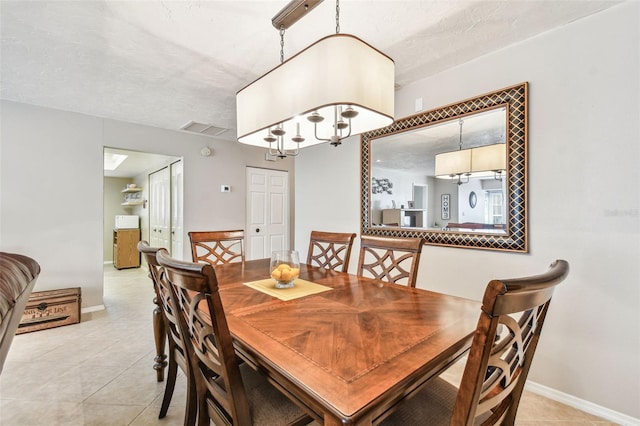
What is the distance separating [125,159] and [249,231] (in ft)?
8.68

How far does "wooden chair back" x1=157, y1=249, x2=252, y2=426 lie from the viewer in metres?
0.81

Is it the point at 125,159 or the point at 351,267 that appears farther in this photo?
the point at 125,159

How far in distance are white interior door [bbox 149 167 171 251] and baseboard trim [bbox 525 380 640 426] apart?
16.1 ft

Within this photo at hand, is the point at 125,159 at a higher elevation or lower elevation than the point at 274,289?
higher

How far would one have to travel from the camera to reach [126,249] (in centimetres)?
618


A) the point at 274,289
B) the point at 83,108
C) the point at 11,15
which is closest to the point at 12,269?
the point at 274,289

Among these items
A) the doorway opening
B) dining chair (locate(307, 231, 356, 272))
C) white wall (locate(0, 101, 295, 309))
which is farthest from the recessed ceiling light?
dining chair (locate(307, 231, 356, 272))

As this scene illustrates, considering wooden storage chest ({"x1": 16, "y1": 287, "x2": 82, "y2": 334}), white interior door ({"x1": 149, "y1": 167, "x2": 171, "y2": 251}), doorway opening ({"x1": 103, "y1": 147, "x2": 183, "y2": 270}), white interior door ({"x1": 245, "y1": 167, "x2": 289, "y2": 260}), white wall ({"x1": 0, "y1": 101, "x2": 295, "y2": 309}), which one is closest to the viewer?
wooden storage chest ({"x1": 16, "y1": 287, "x2": 82, "y2": 334})

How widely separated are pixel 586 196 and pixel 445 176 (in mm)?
906

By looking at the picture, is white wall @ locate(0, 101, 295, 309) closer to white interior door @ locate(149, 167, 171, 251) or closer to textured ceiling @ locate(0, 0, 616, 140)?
textured ceiling @ locate(0, 0, 616, 140)

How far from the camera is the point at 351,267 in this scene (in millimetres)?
3203

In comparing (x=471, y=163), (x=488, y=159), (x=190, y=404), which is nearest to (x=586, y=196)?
(x=488, y=159)

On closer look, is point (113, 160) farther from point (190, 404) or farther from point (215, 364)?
point (215, 364)

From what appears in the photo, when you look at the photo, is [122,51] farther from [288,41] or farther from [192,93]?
[288,41]
